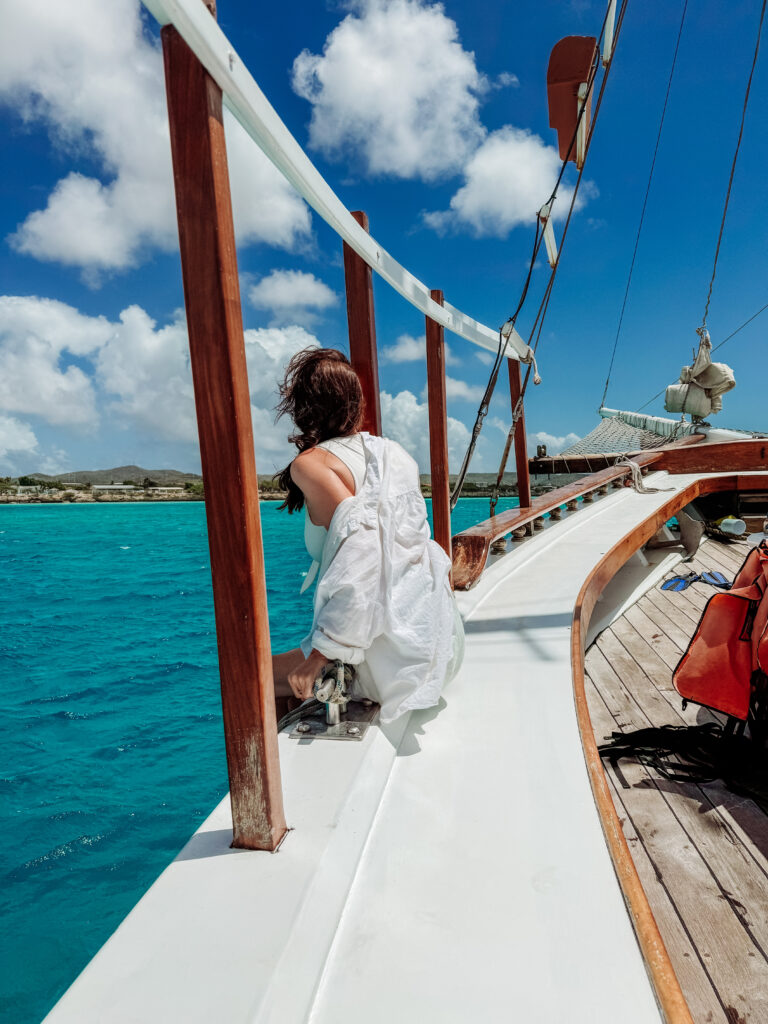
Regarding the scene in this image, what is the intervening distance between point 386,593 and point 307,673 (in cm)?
24

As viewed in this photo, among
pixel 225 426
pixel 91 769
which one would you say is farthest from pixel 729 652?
pixel 91 769

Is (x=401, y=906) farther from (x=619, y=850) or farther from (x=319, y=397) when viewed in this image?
(x=319, y=397)

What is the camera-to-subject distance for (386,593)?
1.32 metres

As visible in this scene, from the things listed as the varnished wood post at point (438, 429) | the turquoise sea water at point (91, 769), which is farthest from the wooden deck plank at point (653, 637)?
the turquoise sea water at point (91, 769)

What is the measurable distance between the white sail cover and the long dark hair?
7.97 meters

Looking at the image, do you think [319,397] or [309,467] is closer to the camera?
[309,467]

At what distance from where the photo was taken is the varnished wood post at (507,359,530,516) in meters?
3.50

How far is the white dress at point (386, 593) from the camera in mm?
1233

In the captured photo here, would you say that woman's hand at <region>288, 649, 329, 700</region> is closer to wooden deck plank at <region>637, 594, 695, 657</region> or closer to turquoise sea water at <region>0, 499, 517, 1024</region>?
turquoise sea water at <region>0, 499, 517, 1024</region>

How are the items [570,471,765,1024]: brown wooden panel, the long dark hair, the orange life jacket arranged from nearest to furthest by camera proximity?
[570,471,765,1024]: brown wooden panel → the long dark hair → the orange life jacket

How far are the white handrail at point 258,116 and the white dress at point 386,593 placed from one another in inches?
20.1

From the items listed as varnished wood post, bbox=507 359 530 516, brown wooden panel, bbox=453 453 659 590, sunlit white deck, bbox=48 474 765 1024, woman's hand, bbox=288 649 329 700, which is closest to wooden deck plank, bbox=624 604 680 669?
brown wooden panel, bbox=453 453 659 590

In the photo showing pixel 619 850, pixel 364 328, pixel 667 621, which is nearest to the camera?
pixel 619 850

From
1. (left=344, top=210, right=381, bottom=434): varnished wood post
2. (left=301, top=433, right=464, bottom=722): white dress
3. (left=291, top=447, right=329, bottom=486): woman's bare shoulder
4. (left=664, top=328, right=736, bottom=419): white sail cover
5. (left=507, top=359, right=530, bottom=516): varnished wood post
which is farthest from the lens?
(left=664, top=328, right=736, bottom=419): white sail cover
